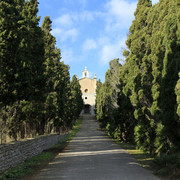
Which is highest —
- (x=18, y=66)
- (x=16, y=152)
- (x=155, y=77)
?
(x=18, y=66)

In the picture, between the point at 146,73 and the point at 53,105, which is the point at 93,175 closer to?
the point at 146,73

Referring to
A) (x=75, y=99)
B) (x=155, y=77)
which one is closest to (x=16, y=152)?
(x=155, y=77)

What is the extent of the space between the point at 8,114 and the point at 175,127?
8345mm

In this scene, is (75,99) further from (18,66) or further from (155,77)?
(18,66)

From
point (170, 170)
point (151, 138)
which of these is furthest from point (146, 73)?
point (170, 170)

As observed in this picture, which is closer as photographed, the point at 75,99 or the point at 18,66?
the point at 18,66

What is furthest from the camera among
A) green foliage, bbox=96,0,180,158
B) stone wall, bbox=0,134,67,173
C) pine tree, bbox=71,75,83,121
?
pine tree, bbox=71,75,83,121

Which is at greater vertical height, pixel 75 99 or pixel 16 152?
pixel 75 99

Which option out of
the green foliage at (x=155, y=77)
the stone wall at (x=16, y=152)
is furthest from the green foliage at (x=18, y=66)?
the green foliage at (x=155, y=77)

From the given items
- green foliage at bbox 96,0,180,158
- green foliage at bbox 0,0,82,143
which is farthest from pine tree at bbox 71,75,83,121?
green foliage at bbox 0,0,82,143

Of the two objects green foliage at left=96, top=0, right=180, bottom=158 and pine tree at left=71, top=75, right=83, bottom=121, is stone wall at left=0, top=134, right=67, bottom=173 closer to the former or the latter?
green foliage at left=96, top=0, right=180, bottom=158

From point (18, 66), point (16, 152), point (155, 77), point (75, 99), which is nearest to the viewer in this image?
point (18, 66)

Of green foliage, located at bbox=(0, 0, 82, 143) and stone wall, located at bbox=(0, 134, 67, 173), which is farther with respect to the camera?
green foliage, located at bbox=(0, 0, 82, 143)

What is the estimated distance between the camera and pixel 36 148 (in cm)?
1351
